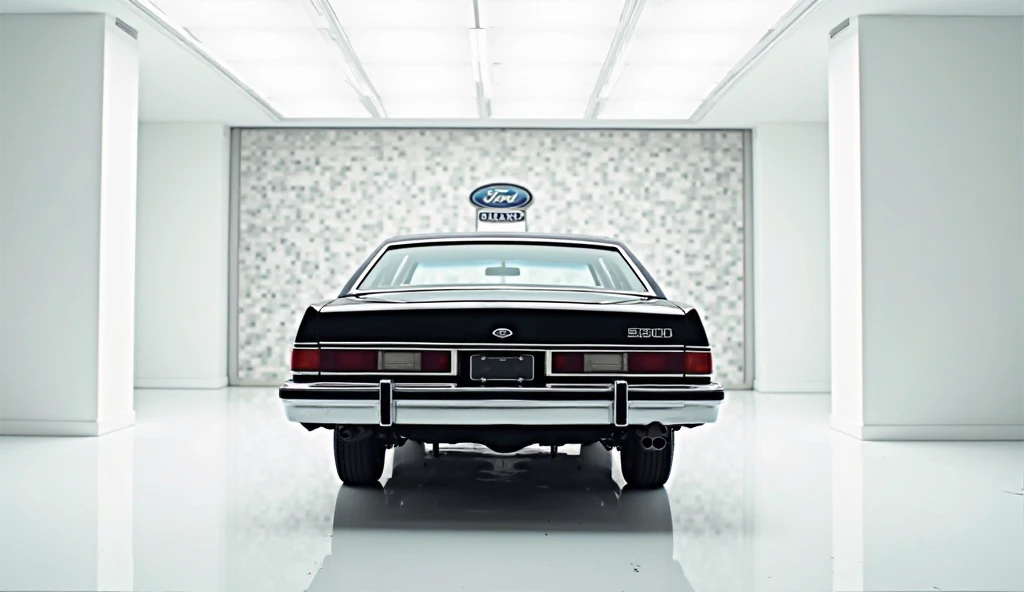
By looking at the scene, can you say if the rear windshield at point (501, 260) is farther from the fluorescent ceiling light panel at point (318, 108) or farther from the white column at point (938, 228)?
the fluorescent ceiling light panel at point (318, 108)

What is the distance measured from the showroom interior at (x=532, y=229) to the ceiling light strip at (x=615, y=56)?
0.12 ft

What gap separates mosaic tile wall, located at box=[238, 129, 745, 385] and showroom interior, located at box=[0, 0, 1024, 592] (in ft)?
0.12

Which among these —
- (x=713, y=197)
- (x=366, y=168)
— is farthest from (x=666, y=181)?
(x=366, y=168)

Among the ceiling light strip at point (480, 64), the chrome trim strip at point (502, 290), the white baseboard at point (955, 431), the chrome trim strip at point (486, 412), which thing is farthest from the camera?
the ceiling light strip at point (480, 64)

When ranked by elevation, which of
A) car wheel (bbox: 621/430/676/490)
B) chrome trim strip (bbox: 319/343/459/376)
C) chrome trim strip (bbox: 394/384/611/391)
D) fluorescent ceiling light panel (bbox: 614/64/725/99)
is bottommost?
car wheel (bbox: 621/430/676/490)

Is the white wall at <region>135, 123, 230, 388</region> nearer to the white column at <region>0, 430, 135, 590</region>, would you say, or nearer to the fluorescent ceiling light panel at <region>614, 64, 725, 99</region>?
the white column at <region>0, 430, 135, 590</region>

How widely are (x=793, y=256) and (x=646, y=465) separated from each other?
21.5 ft

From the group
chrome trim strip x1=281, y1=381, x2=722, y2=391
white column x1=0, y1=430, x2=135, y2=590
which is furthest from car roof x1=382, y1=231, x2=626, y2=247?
white column x1=0, y1=430, x2=135, y2=590

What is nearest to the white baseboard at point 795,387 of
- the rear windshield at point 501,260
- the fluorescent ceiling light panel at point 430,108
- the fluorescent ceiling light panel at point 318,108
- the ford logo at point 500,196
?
the ford logo at point 500,196

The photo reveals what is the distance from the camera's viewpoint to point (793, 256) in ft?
32.0

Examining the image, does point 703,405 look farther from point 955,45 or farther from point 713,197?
point 713,197

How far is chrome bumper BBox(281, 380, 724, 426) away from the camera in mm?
3082

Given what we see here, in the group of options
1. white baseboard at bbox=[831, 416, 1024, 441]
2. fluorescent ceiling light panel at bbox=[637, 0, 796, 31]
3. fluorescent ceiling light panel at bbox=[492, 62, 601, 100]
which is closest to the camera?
fluorescent ceiling light panel at bbox=[637, 0, 796, 31]

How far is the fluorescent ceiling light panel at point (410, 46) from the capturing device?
6352 mm
